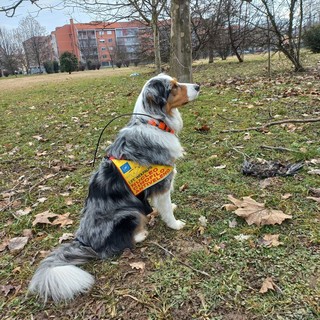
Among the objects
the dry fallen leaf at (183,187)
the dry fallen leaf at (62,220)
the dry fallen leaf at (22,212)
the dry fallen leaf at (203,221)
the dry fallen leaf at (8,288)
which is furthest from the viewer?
the dry fallen leaf at (183,187)

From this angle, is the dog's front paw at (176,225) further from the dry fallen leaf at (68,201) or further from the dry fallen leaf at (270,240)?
the dry fallen leaf at (68,201)

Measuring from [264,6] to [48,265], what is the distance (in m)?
12.3

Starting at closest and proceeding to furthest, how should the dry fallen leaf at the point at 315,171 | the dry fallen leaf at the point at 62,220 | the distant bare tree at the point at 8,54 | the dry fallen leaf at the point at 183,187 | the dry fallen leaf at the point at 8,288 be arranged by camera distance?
the dry fallen leaf at the point at 8,288 < the dry fallen leaf at the point at 62,220 < the dry fallen leaf at the point at 315,171 < the dry fallen leaf at the point at 183,187 < the distant bare tree at the point at 8,54

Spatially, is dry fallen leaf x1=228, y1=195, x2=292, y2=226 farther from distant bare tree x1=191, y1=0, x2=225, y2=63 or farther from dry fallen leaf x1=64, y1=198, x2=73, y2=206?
distant bare tree x1=191, y1=0, x2=225, y2=63

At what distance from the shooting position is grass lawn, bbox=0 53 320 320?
2262 millimetres

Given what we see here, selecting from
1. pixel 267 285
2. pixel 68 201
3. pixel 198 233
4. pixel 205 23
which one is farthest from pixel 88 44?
pixel 267 285

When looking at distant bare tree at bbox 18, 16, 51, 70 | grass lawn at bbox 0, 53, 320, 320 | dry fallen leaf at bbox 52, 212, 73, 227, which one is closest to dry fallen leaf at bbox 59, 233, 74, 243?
grass lawn at bbox 0, 53, 320, 320

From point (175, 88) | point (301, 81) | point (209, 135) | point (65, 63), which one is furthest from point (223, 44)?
point (65, 63)

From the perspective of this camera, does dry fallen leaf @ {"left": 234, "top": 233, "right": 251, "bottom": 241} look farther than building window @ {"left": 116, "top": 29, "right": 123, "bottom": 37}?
No

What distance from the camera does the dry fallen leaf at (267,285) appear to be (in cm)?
223

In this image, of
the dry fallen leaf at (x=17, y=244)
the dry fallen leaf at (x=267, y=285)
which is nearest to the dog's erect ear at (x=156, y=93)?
the dry fallen leaf at (x=267, y=285)

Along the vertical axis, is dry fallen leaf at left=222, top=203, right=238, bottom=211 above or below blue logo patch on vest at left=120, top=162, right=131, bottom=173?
below

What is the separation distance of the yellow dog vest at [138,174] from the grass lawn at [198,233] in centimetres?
61

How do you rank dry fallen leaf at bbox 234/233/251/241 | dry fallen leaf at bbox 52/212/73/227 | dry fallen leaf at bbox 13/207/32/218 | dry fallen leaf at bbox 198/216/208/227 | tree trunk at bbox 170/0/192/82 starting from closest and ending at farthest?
dry fallen leaf at bbox 234/233/251/241
dry fallen leaf at bbox 198/216/208/227
dry fallen leaf at bbox 52/212/73/227
dry fallen leaf at bbox 13/207/32/218
tree trunk at bbox 170/0/192/82
